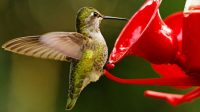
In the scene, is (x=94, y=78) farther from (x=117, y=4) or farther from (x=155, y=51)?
(x=117, y=4)

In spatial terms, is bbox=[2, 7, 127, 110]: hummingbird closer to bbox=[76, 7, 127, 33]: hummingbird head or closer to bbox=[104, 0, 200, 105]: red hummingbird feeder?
bbox=[76, 7, 127, 33]: hummingbird head

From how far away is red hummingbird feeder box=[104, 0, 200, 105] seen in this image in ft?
8.14

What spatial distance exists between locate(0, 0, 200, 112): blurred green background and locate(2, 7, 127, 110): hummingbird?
8.24ft

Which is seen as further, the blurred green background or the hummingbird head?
the blurred green background

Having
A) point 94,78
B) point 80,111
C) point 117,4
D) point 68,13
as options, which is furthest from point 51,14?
point 94,78

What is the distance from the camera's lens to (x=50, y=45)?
284cm

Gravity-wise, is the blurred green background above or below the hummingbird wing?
below

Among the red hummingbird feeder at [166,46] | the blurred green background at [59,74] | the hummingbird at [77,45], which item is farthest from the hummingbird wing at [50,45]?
the blurred green background at [59,74]

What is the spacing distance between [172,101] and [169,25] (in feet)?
2.12

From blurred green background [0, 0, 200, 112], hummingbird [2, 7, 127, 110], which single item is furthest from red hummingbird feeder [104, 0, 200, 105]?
blurred green background [0, 0, 200, 112]

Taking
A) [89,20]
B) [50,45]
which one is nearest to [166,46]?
[89,20]

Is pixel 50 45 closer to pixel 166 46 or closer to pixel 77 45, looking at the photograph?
pixel 77 45

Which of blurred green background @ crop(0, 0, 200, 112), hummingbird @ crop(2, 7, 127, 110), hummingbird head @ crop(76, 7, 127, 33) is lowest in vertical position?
blurred green background @ crop(0, 0, 200, 112)

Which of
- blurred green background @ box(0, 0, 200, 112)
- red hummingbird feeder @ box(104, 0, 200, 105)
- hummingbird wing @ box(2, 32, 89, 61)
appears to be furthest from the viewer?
blurred green background @ box(0, 0, 200, 112)
